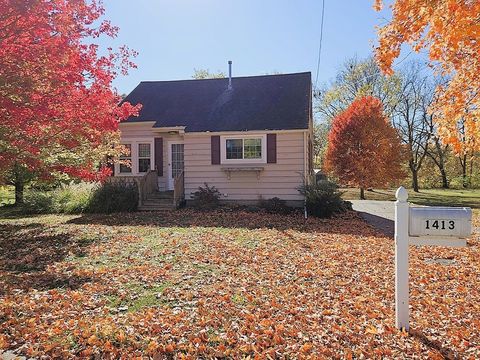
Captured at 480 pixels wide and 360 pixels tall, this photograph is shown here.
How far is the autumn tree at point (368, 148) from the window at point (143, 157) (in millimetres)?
11243

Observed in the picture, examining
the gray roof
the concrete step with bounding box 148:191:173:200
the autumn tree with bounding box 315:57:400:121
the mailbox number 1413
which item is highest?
the autumn tree with bounding box 315:57:400:121

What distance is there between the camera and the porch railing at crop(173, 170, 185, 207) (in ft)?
44.7

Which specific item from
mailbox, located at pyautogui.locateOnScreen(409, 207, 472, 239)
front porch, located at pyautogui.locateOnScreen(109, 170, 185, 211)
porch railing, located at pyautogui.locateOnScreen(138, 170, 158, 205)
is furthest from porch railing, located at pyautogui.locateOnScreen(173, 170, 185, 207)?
mailbox, located at pyautogui.locateOnScreen(409, 207, 472, 239)

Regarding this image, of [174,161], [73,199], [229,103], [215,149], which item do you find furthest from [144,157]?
[229,103]

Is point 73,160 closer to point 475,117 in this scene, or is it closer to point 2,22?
point 2,22

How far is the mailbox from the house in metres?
9.87

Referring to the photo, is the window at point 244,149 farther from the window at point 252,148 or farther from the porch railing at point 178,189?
the porch railing at point 178,189

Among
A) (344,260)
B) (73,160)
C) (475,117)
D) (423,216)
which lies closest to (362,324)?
(423,216)

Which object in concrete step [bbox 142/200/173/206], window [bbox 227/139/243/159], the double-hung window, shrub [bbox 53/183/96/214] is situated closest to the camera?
shrub [bbox 53/183/96/214]

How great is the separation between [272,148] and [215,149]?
7.50ft

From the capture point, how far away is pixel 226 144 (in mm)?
14008

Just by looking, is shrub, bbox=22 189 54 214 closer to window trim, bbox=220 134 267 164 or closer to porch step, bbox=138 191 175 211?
porch step, bbox=138 191 175 211

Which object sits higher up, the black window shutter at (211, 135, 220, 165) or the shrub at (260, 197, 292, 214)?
the black window shutter at (211, 135, 220, 165)

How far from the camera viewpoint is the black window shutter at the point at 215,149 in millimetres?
14039
